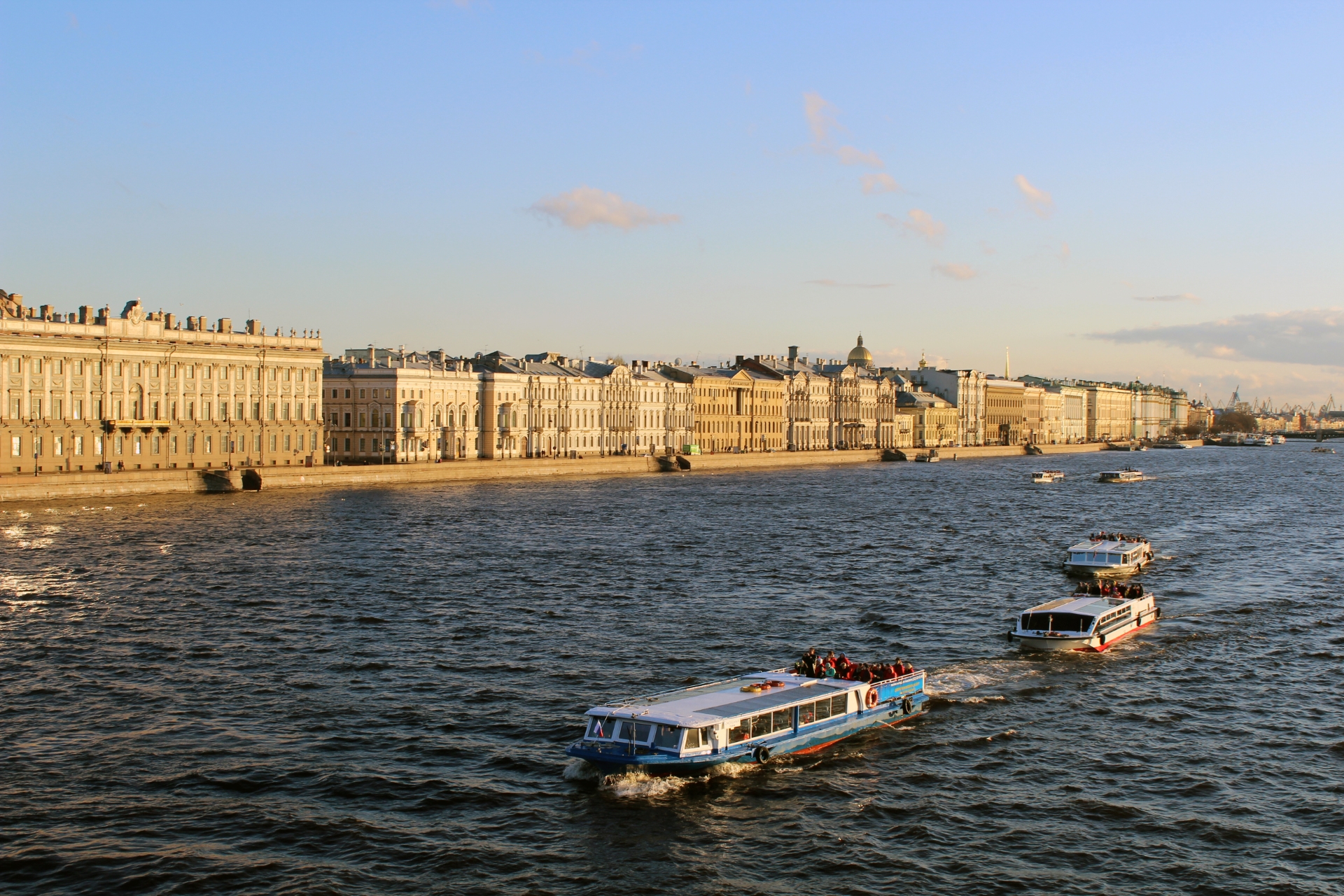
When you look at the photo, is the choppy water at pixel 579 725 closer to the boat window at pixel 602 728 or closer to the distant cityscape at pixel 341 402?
the boat window at pixel 602 728

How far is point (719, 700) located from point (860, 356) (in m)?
161

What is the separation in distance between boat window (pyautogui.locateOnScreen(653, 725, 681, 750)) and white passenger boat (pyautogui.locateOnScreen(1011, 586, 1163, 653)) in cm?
1205

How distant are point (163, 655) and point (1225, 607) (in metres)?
25.7

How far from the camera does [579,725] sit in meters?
21.5

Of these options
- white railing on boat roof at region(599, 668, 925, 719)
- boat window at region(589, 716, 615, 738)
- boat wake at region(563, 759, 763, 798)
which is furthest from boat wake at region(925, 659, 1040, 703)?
boat window at region(589, 716, 615, 738)

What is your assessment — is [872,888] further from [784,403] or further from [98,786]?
[784,403]

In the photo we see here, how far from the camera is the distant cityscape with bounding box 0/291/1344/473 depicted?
6788 centimetres

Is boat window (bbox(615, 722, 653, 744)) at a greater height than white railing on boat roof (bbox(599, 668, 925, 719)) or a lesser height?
lesser

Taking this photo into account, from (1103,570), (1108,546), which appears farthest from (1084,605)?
(1108,546)

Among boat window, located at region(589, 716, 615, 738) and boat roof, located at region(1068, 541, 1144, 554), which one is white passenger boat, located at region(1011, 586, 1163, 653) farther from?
boat roof, located at region(1068, 541, 1144, 554)

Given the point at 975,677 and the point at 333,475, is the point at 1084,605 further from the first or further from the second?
the point at 333,475

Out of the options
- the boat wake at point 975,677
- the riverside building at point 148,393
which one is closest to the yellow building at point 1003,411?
the riverside building at point 148,393

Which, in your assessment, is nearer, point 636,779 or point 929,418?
point 636,779

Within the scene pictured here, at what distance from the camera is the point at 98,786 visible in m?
18.3
